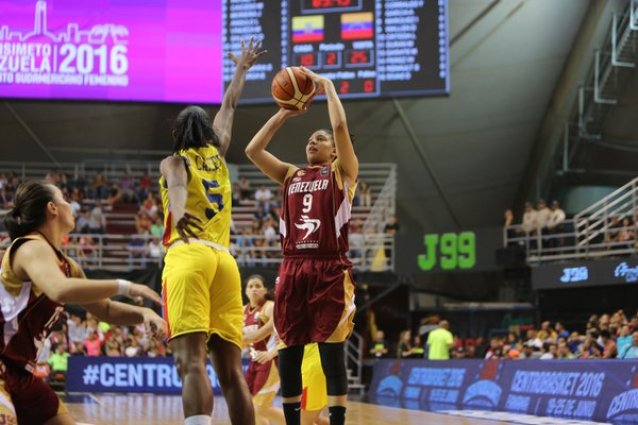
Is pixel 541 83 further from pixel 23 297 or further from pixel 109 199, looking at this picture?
pixel 23 297

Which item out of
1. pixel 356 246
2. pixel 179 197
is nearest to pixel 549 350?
pixel 356 246

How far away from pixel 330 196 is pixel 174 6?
1706cm

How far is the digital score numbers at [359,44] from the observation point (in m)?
20.4

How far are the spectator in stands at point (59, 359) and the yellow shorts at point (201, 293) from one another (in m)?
14.5

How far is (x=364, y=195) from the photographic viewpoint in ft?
76.8

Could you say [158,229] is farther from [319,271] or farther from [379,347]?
[319,271]

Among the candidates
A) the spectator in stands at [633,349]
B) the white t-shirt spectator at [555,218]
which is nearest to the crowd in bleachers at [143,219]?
the white t-shirt spectator at [555,218]

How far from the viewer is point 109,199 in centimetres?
2398

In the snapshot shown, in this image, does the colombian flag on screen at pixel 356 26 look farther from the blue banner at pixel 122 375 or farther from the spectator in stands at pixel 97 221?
the blue banner at pixel 122 375

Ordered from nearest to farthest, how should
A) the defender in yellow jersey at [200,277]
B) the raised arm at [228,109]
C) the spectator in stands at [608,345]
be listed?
the defender in yellow jersey at [200,277] → the raised arm at [228,109] → the spectator in stands at [608,345]

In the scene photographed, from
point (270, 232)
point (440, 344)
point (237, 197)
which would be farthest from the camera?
point (237, 197)

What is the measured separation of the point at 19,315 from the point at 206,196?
1463 millimetres

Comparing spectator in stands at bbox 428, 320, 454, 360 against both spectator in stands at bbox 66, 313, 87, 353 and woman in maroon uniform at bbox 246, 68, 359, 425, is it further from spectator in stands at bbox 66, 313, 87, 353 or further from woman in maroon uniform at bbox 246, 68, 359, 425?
woman in maroon uniform at bbox 246, 68, 359, 425

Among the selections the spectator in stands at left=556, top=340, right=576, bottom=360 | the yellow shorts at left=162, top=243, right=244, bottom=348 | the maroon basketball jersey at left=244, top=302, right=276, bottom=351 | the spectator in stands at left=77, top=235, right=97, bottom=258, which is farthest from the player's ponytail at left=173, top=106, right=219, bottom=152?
the spectator in stands at left=77, top=235, right=97, bottom=258
